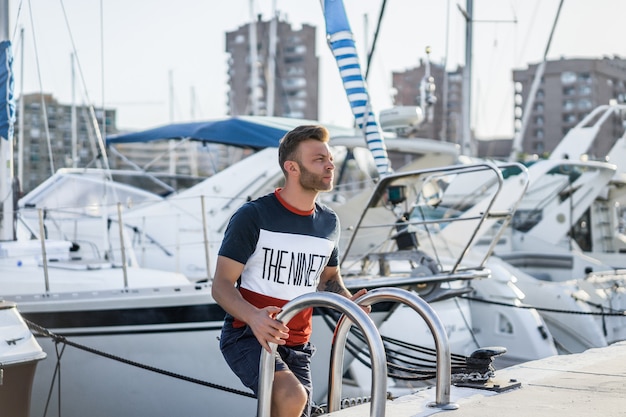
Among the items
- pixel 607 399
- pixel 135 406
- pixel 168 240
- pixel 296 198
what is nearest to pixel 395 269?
pixel 168 240

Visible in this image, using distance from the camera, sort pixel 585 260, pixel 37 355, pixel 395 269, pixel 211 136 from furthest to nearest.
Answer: pixel 585 260 < pixel 211 136 < pixel 395 269 < pixel 37 355

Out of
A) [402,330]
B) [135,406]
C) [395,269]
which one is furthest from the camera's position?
[395,269]

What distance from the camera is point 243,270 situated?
344 cm

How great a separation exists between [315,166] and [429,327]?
0.91 m

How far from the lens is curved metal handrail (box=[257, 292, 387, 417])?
3119mm

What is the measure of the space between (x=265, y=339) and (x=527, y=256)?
12.7m

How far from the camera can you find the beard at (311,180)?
3473 millimetres

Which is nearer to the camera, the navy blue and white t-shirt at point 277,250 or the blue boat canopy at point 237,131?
the navy blue and white t-shirt at point 277,250

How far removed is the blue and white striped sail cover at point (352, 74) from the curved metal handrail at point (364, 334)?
17.1ft

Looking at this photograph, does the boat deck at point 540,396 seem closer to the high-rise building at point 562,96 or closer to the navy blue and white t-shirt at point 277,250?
the navy blue and white t-shirt at point 277,250


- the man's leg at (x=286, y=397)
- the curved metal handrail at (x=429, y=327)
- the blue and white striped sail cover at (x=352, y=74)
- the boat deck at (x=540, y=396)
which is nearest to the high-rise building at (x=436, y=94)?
the blue and white striped sail cover at (x=352, y=74)

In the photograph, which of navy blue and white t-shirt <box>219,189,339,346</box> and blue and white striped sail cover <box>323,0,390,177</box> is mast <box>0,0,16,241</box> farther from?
navy blue and white t-shirt <box>219,189,339,346</box>

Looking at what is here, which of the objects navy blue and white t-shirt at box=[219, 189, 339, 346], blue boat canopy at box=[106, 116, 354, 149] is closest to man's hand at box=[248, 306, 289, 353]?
navy blue and white t-shirt at box=[219, 189, 339, 346]

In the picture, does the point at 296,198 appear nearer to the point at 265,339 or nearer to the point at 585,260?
the point at 265,339
